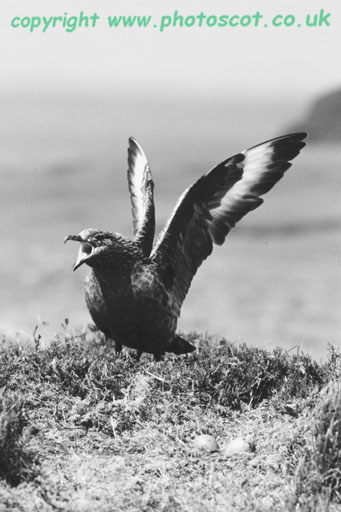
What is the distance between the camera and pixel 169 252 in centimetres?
568

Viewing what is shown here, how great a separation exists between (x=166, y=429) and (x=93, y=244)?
1.34m

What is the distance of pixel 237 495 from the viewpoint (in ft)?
14.1

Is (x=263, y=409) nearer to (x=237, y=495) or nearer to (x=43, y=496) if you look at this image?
(x=237, y=495)

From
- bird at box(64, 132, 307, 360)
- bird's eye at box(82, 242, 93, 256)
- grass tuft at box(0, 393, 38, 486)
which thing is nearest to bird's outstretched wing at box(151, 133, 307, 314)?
bird at box(64, 132, 307, 360)

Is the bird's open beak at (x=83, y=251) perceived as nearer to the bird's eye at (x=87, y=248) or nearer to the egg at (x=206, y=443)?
the bird's eye at (x=87, y=248)

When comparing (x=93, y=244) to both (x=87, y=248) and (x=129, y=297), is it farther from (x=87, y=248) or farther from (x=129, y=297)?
(x=129, y=297)

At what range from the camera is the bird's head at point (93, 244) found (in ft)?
17.1

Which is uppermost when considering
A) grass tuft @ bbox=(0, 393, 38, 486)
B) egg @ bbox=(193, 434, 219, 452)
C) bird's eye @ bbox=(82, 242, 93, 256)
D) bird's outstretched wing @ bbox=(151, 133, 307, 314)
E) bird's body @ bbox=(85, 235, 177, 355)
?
bird's outstretched wing @ bbox=(151, 133, 307, 314)

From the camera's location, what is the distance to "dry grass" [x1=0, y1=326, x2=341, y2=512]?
4195 mm

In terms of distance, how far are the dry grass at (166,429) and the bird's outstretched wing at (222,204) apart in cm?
83

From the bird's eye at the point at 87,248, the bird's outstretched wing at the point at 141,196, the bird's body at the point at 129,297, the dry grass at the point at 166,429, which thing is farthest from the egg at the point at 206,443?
the bird's outstretched wing at the point at 141,196

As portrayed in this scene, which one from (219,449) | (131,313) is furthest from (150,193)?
(219,449)

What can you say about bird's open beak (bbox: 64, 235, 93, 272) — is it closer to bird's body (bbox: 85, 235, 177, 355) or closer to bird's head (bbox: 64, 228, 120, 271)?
bird's head (bbox: 64, 228, 120, 271)

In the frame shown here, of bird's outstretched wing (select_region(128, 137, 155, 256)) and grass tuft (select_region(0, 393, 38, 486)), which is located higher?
bird's outstretched wing (select_region(128, 137, 155, 256))
